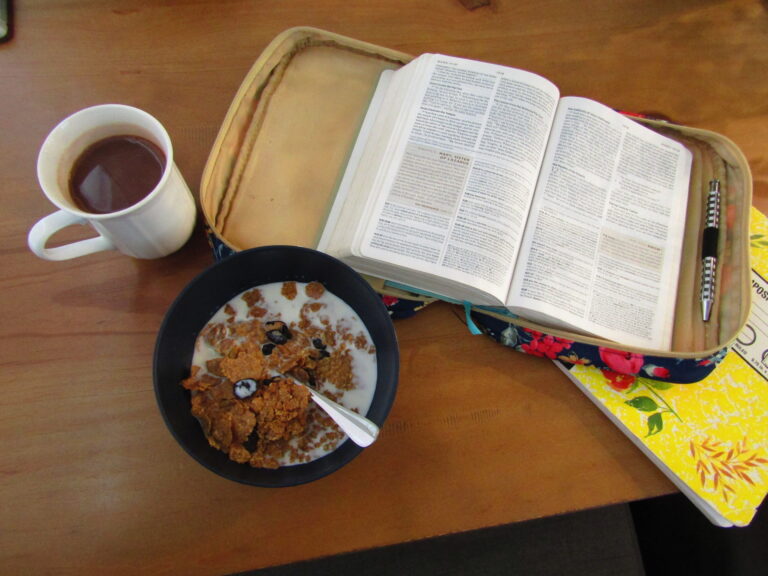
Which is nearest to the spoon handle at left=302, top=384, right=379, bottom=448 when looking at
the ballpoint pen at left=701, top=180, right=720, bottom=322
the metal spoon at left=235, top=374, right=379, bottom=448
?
the metal spoon at left=235, top=374, right=379, bottom=448

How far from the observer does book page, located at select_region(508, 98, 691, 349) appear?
0.59 metres

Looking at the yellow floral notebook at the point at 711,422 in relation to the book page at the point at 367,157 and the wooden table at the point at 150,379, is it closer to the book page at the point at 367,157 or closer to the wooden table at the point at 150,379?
the wooden table at the point at 150,379

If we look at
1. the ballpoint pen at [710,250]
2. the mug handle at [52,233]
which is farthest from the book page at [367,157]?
the ballpoint pen at [710,250]

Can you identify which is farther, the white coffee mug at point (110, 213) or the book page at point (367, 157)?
the book page at point (367, 157)

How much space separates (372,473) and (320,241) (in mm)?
267

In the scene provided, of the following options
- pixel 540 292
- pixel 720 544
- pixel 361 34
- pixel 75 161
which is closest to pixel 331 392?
pixel 540 292

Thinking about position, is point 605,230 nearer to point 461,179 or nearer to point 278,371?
point 461,179

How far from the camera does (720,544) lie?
76 centimetres

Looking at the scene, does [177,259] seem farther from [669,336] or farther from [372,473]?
[669,336]

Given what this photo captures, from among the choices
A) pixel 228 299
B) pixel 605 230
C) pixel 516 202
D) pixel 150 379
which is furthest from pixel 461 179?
pixel 150 379

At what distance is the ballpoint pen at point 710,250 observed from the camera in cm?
61

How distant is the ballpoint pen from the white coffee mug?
1.96 ft

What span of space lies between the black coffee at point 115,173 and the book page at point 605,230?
0.41 meters

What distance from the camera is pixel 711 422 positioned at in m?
0.59
